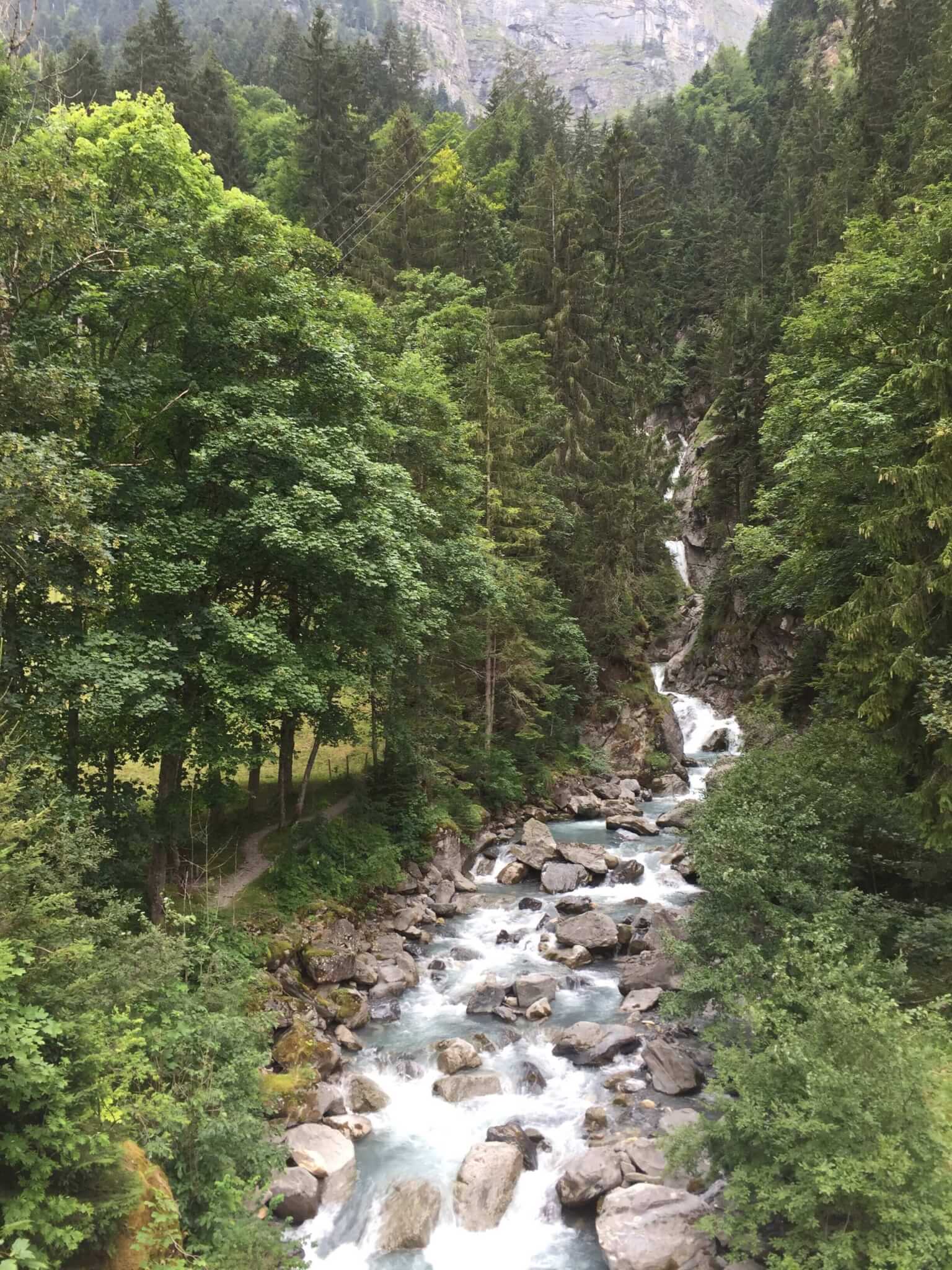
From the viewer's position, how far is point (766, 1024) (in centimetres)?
843

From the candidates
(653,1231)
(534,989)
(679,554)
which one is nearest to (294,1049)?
(534,989)

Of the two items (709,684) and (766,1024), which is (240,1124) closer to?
(766,1024)

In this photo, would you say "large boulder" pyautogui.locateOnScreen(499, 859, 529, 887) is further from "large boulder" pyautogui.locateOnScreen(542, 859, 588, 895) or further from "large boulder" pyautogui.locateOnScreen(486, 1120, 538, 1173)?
"large boulder" pyautogui.locateOnScreen(486, 1120, 538, 1173)

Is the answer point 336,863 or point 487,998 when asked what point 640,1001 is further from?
point 336,863

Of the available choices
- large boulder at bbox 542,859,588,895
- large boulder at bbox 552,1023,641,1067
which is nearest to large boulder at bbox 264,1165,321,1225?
large boulder at bbox 552,1023,641,1067

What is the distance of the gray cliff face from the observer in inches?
6220

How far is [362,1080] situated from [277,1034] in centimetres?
146

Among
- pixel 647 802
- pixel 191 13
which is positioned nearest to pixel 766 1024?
pixel 647 802

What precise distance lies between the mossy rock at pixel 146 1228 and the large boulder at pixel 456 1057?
215 inches

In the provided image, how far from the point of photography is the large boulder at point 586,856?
19328mm

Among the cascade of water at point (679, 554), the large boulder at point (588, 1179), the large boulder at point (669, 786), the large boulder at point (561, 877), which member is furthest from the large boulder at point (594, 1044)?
the cascade of water at point (679, 554)

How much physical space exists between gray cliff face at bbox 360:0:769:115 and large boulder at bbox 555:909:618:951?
176m

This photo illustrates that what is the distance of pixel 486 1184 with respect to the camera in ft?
29.5

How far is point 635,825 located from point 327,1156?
15.5 metres
